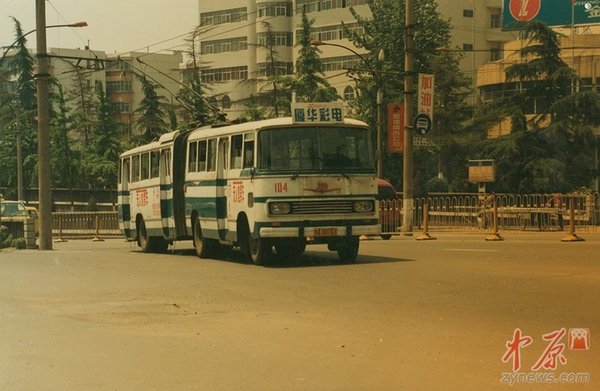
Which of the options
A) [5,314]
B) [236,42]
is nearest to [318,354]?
[5,314]

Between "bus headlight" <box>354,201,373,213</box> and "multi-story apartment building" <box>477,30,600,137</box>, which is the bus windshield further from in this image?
"multi-story apartment building" <box>477,30,600,137</box>

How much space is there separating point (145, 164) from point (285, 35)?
6614cm

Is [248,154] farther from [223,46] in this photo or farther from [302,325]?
[223,46]

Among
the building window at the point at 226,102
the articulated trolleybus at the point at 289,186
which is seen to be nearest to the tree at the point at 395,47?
the building window at the point at 226,102

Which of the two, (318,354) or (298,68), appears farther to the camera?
(298,68)

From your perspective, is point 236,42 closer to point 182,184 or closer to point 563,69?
point 563,69

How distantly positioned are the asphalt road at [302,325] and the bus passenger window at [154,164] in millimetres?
6846

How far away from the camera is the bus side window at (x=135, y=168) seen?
27.1 m

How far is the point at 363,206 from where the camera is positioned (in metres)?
18.5

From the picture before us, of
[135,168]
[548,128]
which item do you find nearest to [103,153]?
[548,128]

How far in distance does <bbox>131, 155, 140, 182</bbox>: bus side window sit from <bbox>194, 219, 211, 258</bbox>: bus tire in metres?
5.63

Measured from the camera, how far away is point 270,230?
58.7 ft

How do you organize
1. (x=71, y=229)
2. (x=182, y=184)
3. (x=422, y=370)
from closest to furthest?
(x=422, y=370) → (x=182, y=184) → (x=71, y=229)

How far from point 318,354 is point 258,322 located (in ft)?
7.13
